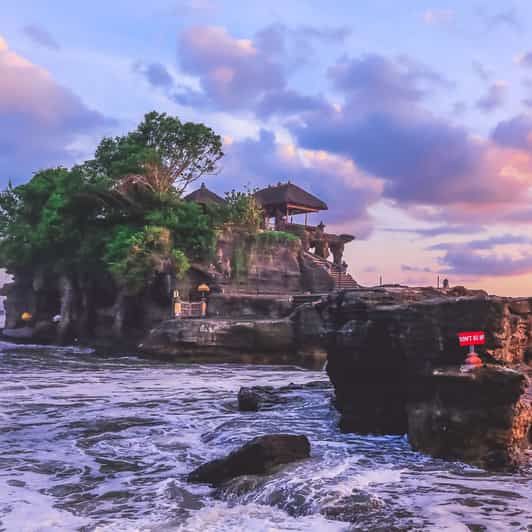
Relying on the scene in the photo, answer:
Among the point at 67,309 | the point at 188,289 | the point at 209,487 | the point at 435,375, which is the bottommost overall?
the point at 209,487

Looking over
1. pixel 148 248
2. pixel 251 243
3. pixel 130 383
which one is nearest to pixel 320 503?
pixel 130 383

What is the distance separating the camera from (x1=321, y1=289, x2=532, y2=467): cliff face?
7.88 metres

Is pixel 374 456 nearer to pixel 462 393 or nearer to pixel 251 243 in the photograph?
pixel 462 393

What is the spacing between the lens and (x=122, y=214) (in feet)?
115

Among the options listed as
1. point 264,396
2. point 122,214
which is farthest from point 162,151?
point 264,396

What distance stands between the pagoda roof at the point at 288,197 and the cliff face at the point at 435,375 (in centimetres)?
3245

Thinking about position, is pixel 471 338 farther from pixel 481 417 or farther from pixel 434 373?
pixel 481 417

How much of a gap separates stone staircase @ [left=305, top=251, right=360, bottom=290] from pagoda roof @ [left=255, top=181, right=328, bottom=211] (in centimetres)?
599

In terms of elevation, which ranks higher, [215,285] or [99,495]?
[215,285]

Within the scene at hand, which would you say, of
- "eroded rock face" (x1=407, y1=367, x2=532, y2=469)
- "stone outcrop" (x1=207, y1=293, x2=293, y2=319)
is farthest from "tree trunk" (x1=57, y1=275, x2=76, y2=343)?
"eroded rock face" (x1=407, y1=367, x2=532, y2=469)

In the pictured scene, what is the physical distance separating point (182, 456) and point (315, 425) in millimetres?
3075

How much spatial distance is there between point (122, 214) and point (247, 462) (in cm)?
2956

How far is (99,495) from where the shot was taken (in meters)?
6.81

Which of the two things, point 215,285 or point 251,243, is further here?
point 251,243
